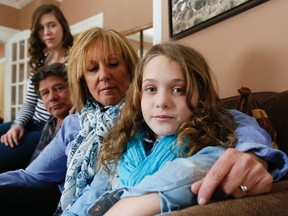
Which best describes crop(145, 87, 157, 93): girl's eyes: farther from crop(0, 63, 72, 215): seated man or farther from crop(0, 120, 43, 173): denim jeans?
crop(0, 120, 43, 173): denim jeans

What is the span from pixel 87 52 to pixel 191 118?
1.68 feet

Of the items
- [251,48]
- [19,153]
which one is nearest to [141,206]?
[251,48]

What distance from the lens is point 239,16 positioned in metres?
1.24

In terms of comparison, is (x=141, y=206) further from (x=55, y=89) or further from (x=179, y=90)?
(x=55, y=89)

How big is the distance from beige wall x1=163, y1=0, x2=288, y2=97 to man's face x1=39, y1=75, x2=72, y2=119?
718mm

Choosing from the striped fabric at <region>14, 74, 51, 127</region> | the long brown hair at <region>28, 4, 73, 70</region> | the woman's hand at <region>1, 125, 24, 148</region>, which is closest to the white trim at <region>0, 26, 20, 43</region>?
the long brown hair at <region>28, 4, 73, 70</region>

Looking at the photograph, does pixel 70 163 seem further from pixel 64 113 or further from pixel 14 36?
pixel 14 36

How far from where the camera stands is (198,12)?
1.42 metres

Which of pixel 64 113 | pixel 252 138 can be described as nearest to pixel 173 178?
pixel 252 138

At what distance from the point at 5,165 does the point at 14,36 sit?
296 centimetres

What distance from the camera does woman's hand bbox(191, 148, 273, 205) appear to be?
55 cm

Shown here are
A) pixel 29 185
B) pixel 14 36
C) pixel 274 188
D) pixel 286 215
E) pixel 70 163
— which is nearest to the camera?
pixel 286 215

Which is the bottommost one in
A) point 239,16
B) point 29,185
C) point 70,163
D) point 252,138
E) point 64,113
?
point 29,185

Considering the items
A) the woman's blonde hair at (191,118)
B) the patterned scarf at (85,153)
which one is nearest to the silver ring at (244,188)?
the woman's blonde hair at (191,118)
